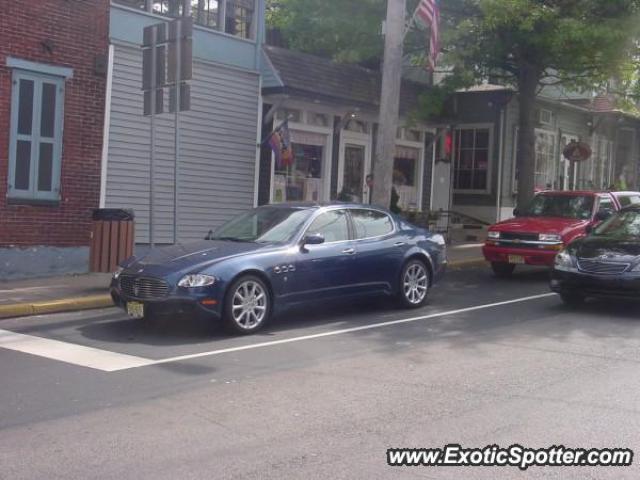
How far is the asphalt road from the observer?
4988 mm

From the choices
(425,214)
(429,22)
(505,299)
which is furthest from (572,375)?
(425,214)

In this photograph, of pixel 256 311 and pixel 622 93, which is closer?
pixel 256 311

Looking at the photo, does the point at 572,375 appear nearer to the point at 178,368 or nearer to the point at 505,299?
the point at 178,368

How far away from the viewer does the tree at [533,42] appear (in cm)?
1543

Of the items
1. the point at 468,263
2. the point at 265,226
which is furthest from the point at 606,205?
the point at 265,226

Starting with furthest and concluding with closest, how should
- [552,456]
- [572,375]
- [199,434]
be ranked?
[572,375] < [199,434] < [552,456]

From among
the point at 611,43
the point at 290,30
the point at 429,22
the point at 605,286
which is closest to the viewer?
the point at 605,286

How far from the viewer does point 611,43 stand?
15.6 metres

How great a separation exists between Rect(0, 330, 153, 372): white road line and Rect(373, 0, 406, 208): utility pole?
737 cm

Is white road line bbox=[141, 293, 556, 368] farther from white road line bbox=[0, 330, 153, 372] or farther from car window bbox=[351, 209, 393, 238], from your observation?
car window bbox=[351, 209, 393, 238]

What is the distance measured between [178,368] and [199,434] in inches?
78.6

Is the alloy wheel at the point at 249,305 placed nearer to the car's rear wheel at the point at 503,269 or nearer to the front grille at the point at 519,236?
the front grille at the point at 519,236

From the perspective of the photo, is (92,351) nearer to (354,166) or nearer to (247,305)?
(247,305)

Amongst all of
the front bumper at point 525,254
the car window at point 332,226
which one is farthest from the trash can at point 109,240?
the front bumper at point 525,254
